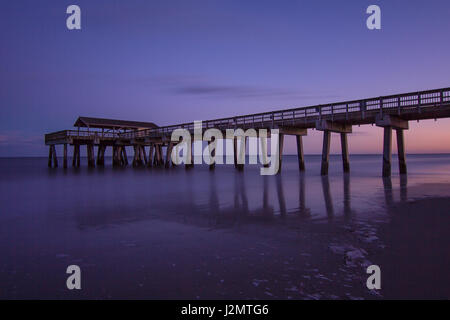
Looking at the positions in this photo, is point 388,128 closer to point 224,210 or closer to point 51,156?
point 224,210

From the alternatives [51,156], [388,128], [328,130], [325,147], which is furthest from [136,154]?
[388,128]

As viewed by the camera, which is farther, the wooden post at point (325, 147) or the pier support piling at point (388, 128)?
the wooden post at point (325, 147)

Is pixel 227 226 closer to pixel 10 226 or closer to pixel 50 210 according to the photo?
pixel 10 226

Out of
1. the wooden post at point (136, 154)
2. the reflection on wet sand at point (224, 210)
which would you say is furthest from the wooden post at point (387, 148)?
the wooden post at point (136, 154)

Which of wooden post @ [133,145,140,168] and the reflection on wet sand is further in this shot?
wooden post @ [133,145,140,168]

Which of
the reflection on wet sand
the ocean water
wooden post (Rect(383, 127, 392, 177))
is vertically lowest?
the reflection on wet sand

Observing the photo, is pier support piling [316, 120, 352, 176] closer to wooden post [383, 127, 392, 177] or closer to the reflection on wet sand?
wooden post [383, 127, 392, 177]

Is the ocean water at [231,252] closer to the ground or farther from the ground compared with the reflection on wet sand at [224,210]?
farther from the ground

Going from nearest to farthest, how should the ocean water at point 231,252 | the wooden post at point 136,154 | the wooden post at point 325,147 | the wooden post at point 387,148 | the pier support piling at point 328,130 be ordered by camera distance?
the ocean water at point 231,252 < the wooden post at point 387,148 < the pier support piling at point 328,130 < the wooden post at point 325,147 < the wooden post at point 136,154

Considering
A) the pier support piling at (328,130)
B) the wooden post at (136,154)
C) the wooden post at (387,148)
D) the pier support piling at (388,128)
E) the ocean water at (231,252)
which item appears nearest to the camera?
the ocean water at (231,252)

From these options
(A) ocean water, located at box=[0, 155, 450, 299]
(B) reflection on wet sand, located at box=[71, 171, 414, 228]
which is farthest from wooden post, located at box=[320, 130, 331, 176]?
(A) ocean water, located at box=[0, 155, 450, 299]

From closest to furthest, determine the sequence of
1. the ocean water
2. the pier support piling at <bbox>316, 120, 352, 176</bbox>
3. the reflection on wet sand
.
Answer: the ocean water
the reflection on wet sand
the pier support piling at <bbox>316, 120, 352, 176</bbox>

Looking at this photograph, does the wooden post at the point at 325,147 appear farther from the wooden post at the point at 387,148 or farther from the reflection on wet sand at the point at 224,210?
the reflection on wet sand at the point at 224,210


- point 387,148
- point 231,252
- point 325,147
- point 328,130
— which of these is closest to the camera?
point 231,252
